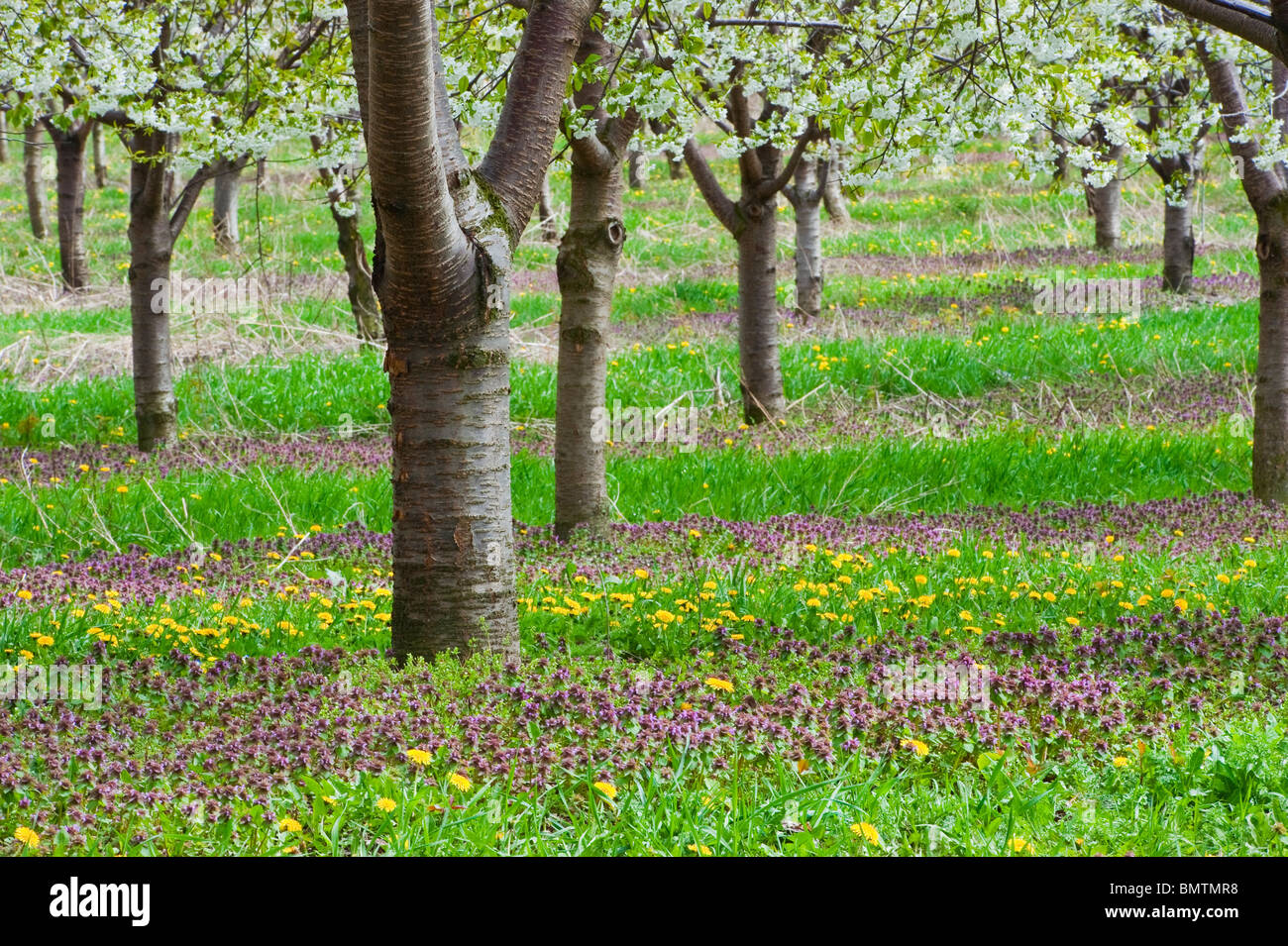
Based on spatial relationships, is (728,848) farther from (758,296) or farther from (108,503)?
(758,296)

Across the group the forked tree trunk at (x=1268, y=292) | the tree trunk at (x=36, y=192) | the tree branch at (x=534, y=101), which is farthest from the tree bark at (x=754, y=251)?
the tree trunk at (x=36, y=192)

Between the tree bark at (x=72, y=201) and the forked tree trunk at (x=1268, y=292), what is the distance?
13.9 metres

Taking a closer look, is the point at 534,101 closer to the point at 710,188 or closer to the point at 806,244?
the point at 710,188

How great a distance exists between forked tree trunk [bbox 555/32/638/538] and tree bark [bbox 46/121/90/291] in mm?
11851

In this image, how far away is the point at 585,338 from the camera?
6.57 m

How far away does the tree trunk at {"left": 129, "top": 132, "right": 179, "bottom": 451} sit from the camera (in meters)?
8.60

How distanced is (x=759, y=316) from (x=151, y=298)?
467 centimetres

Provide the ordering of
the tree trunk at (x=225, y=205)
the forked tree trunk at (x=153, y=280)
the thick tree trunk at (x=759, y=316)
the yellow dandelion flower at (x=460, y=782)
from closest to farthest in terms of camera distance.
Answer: the yellow dandelion flower at (x=460, y=782), the forked tree trunk at (x=153, y=280), the thick tree trunk at (x=759, y=316), the tree trunk at (x=225, y=205)

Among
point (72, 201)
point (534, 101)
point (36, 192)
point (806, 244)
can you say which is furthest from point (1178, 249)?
point (36, 192)

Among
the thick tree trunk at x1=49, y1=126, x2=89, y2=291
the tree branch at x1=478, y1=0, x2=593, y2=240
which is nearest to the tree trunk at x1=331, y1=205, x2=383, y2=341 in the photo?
the thick tree trunk at x1=49, y1=126, x2=89, y2=291

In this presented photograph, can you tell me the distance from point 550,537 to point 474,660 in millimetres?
2552

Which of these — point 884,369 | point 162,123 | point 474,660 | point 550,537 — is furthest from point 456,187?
point 884,369

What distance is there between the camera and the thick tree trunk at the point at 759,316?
9.46m

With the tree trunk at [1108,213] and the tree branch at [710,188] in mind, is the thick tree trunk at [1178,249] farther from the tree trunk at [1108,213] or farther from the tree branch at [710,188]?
the tree branch at [710,188]
